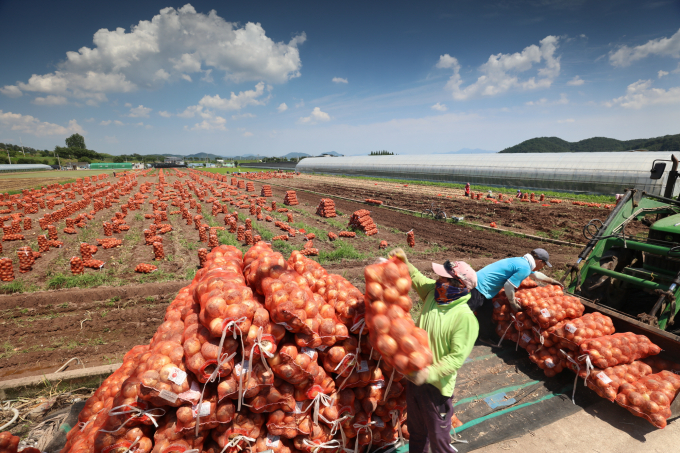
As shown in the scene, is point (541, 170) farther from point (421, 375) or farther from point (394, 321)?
point (421, 375)

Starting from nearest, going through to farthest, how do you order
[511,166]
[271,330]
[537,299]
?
[271,330]
[537,299]
[511,166]

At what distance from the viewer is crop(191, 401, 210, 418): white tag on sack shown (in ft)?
9.38

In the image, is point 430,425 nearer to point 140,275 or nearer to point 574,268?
point 574,268

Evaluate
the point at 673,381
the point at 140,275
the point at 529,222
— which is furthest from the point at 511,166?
the point at 140,275

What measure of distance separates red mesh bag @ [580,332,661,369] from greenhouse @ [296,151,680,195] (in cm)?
1968

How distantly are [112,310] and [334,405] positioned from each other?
7.13 m

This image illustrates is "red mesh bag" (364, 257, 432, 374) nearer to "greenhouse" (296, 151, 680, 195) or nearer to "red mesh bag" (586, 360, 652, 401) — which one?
"red mesh bag" (586, 360, 652, 401)

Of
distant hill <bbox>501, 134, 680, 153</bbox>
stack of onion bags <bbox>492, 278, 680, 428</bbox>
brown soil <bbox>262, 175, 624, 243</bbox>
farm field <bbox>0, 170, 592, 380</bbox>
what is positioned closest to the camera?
stack of onion bags <bbox>492, 278, 680, 428</bbox>

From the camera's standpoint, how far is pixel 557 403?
4.83m

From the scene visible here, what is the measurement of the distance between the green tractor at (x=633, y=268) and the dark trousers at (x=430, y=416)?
4.30 m

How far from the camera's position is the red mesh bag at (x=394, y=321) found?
107 inches

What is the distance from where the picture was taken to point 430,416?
10.6 ft

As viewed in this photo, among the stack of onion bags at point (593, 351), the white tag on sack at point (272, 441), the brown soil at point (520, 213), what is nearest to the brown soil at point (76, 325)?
the white tag on sack at point (272, 441)

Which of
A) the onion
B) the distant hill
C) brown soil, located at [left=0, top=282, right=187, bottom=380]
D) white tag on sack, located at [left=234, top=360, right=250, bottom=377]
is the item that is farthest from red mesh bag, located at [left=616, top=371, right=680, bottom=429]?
the distant hill
